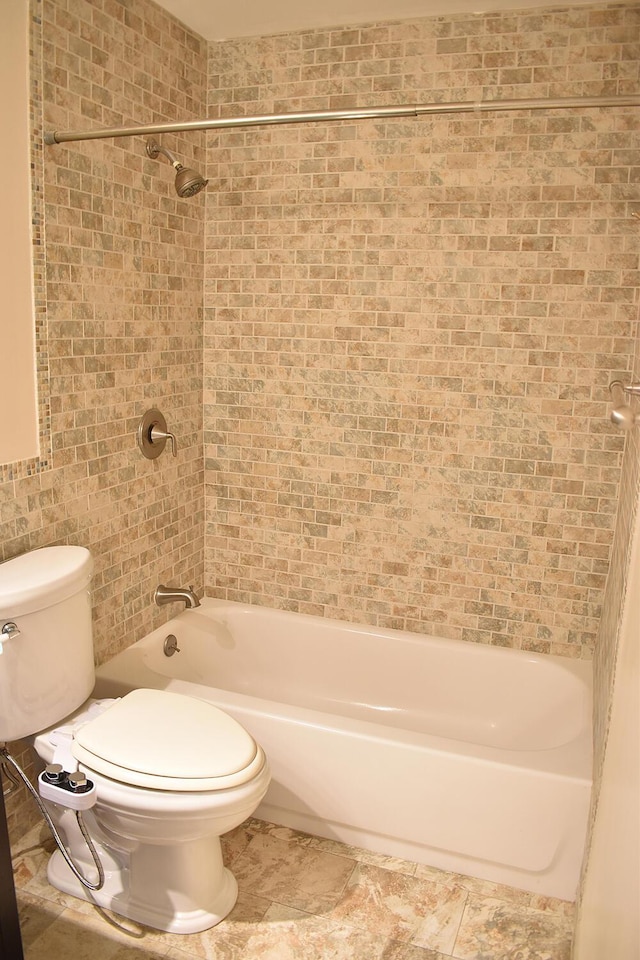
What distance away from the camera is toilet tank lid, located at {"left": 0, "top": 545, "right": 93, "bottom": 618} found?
1.75 meters

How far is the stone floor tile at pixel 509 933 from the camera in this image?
187 centimetres

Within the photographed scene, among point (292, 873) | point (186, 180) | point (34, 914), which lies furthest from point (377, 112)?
point (34, 914)

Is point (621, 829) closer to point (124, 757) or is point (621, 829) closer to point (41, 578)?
point (124, 757)

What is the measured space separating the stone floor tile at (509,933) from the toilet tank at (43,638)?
1180mm

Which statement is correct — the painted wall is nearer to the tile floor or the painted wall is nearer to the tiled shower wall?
the tile floor

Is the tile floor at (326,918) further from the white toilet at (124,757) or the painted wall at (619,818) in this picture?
the painted wall at (619,818)

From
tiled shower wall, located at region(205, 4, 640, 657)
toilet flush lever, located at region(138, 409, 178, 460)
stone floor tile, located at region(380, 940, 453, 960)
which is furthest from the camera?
toilet flush lever, located at region(138, 409, 178, 460)

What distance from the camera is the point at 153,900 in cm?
195

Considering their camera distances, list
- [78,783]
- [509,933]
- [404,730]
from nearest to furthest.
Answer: [78,783], [509,933], [404,730]

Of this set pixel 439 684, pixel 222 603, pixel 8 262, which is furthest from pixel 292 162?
pixel 439 684

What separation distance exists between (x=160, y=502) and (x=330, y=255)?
3.48 ft

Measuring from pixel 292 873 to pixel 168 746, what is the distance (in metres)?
0.62

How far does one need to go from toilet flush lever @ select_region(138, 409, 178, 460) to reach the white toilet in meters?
0.57

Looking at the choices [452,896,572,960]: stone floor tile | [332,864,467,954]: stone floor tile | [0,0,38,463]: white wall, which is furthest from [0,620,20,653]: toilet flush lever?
[452,896,572,960]: stone floor tile
